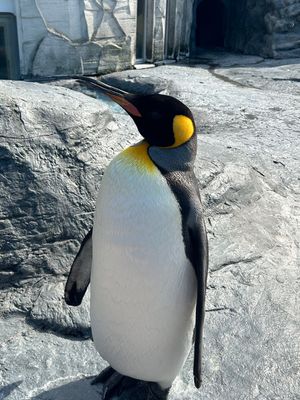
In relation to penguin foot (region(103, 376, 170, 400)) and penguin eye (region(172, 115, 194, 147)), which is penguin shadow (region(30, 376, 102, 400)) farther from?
penguin eye (region(172, 115, 194, 147))

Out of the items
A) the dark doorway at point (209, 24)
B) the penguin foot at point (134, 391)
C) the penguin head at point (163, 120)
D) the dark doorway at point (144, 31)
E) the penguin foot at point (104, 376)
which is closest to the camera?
the penguin head at point (163, 120)

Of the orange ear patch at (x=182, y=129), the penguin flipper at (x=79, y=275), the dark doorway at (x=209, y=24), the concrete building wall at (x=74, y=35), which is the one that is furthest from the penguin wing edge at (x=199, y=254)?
the dark doorway at (x=209, y=24)

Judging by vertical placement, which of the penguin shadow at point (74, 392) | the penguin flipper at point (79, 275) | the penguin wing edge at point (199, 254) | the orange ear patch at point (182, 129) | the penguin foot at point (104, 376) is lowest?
the penguin shadow at point (74, 392)

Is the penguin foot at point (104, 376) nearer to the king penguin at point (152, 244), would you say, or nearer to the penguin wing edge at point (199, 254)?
the king penguin at point (152, 244)

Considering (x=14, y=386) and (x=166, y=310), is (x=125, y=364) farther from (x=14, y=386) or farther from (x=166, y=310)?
(x=14, y=386)

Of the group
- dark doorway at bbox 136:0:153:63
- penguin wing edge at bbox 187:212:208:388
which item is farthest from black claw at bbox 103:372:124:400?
dark doorway at bbox 136:0:153:63

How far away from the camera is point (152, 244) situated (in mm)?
1399

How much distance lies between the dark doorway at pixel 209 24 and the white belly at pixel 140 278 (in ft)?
30.4

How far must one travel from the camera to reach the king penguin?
1378 millimetres

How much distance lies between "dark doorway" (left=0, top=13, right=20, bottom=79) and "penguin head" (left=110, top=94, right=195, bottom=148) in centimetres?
540

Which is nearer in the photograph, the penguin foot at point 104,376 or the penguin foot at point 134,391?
the penguin foot at point 134,391

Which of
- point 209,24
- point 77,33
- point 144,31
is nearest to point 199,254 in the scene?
point 77,33

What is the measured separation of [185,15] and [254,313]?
694 centimetres

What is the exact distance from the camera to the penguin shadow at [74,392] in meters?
1.68
